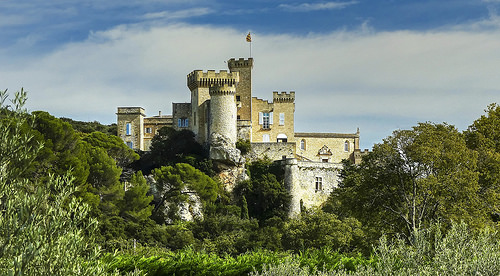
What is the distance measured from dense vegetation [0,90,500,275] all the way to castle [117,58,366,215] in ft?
4.59

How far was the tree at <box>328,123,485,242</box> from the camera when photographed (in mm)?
20453

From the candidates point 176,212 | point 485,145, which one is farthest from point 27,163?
point 176,212

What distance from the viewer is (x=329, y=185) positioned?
4916 cm

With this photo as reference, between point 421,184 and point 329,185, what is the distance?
2861cm

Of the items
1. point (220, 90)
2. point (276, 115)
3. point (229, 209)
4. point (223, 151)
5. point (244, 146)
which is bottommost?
point (229, 209)

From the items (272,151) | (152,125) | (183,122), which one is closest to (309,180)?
(272,151)

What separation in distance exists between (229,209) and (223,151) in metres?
5.40

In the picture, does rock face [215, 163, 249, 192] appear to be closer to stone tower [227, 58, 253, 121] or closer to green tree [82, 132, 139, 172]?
green tree [82, 132, 139, 172]

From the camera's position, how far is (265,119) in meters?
53.3

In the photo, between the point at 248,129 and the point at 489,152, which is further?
the point at 248,129

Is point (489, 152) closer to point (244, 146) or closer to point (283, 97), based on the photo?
point (244, 146)

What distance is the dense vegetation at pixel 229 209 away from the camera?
7.66 m

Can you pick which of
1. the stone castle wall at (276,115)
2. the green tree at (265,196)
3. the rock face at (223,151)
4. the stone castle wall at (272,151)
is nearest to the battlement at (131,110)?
the stone castle wall at (276,115)

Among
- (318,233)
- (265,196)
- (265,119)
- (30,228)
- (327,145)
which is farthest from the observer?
(327,145)
